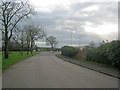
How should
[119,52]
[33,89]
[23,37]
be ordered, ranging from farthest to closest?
[23,37] → [119,52] → [33,89]

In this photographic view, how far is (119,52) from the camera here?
36.4 feet

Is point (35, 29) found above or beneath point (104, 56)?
above

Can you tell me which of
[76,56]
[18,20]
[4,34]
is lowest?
Answer: [76,56]

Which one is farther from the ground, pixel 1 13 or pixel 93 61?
pixel 1 13

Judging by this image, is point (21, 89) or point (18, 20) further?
point (18, 20)

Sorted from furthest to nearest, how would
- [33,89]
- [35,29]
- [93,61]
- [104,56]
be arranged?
[35,29], [93,61], [104,56], [33,89]

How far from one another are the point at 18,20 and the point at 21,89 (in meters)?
Result: 23.1

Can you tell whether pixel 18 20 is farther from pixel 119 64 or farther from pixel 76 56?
pixel 119 64

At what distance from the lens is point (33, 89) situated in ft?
19.1

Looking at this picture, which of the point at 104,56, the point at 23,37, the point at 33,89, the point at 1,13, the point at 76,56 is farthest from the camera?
the point at 23,37

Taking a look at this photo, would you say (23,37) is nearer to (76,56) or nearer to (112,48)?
(76,56)

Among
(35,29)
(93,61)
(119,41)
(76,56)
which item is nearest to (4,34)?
(76,56)

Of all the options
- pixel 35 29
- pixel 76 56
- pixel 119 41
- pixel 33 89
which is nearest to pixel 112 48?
pixel 119 41

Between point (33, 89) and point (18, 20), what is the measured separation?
2324cm
